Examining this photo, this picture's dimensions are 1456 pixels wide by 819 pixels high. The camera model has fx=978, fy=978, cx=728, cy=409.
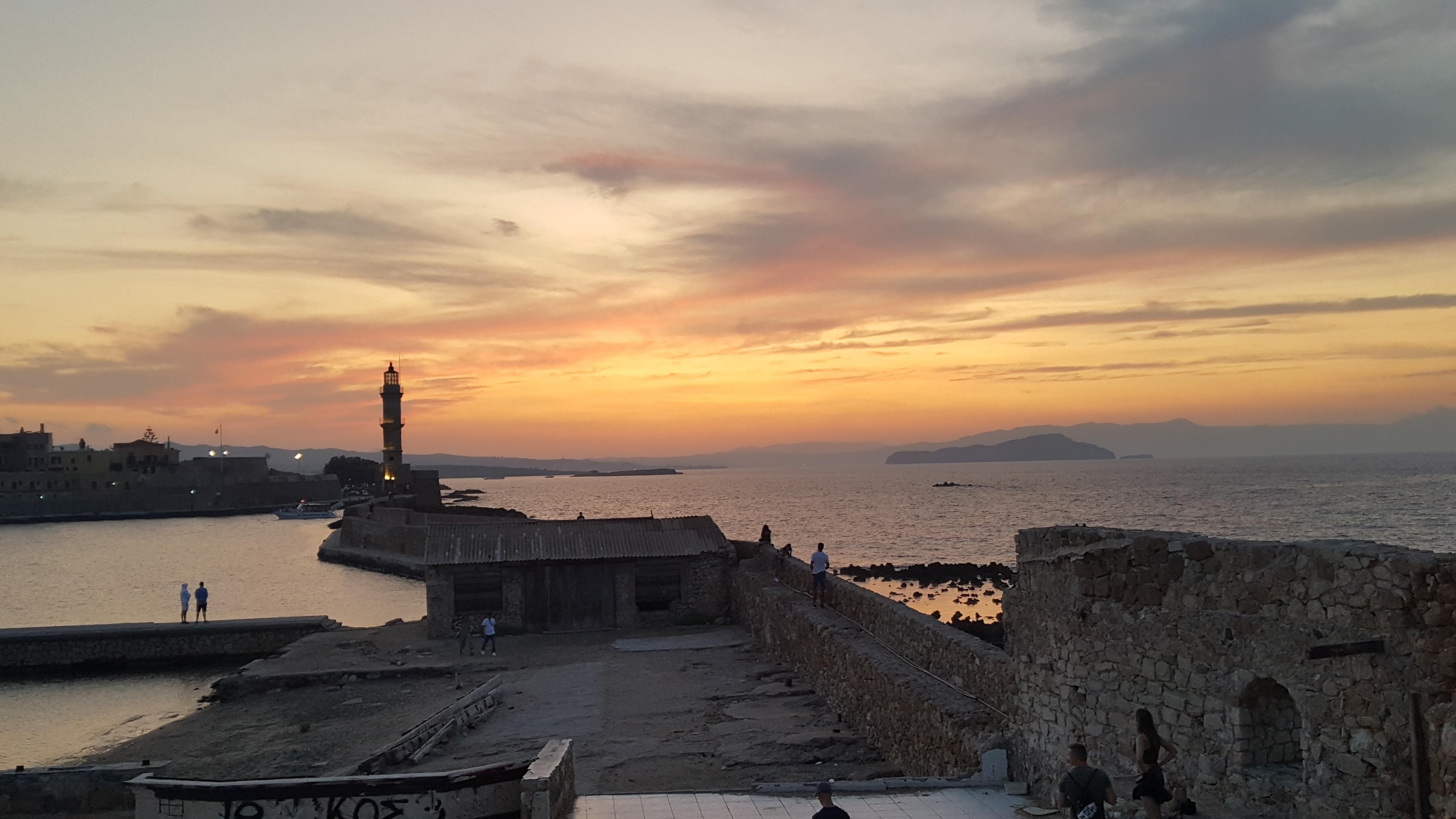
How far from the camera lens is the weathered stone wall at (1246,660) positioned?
20.9ft

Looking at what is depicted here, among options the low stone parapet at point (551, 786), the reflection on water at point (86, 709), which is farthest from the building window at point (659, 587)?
the low stone parapet at point (551, 786)

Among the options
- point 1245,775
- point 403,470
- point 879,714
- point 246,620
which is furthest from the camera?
point 403,470

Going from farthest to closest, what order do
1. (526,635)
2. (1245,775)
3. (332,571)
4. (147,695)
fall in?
1. (332,571)
2. (147,695)
3. (526,635)
4. (1245,775)

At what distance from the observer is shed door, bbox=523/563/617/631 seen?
27812 mm

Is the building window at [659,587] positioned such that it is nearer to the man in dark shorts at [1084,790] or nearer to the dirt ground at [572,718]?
the dirt ground at [572,718]

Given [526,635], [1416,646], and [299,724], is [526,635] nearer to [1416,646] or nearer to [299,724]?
[299,724]

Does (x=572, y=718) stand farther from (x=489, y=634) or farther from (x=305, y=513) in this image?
(x=305, y=513)

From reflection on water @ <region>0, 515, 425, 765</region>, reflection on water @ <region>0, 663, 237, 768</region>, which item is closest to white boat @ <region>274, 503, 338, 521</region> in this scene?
reflection on water @ <region>0, 515, 425, 765</region>

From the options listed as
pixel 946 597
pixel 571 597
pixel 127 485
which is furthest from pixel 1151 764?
pixel 127 485

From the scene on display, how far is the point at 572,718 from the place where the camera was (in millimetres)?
18391

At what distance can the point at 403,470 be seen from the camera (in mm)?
103750

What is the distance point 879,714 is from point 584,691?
25.2 ft

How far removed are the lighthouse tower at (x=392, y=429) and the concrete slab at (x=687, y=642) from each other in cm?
7890

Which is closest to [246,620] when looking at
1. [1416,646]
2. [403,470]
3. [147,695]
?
[147,695]
